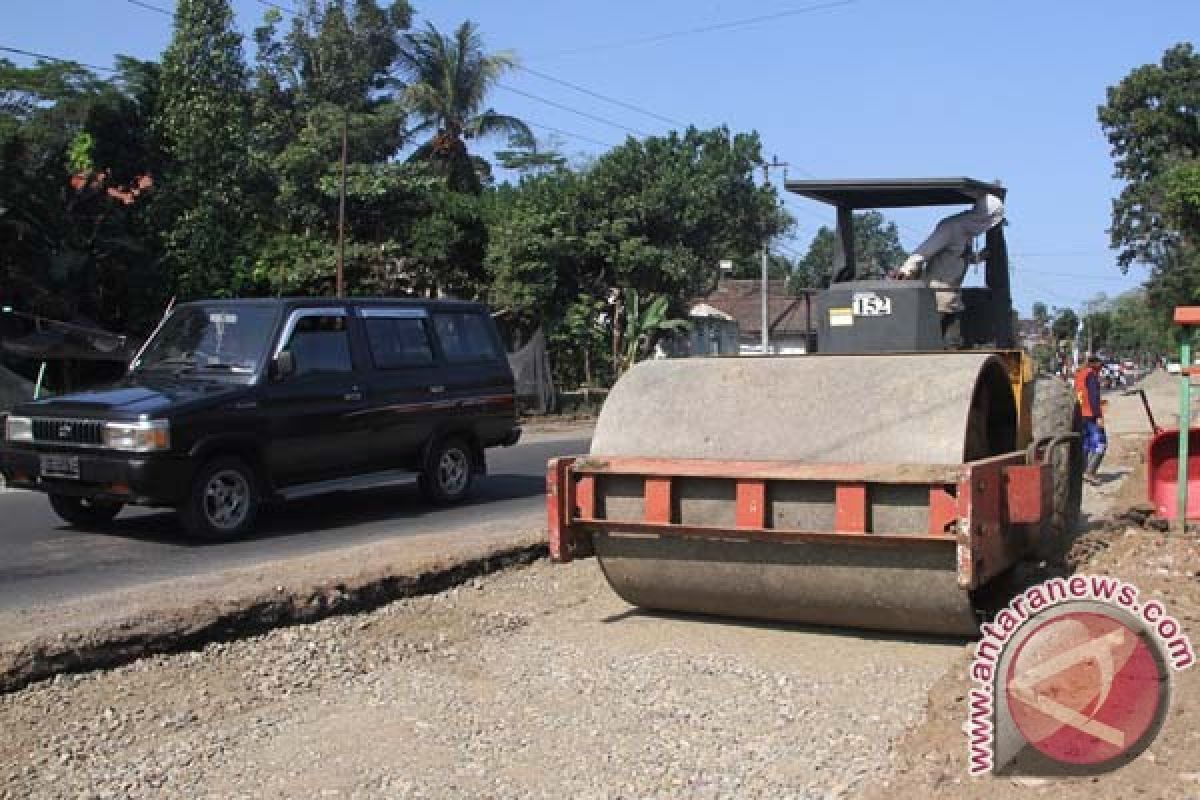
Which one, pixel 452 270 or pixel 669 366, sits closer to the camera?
pixel 669 366

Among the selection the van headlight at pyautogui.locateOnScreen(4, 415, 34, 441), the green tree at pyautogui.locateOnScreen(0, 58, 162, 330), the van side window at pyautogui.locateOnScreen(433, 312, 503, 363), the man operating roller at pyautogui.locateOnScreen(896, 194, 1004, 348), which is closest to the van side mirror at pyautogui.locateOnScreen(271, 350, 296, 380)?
the van headlight at pyautogui.locateOnScreen(4, 415, 34, 441)

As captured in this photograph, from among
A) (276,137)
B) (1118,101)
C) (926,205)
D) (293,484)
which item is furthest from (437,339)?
(1118,101)

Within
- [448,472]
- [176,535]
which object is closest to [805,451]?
[176,535]

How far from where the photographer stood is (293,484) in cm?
1055

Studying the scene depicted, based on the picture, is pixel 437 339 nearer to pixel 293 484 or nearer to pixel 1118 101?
pixel 293 484

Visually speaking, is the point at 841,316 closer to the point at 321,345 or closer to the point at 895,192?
the point at 895,192

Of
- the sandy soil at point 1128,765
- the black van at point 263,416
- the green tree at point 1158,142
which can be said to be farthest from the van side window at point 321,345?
the green tree at point 1158,142

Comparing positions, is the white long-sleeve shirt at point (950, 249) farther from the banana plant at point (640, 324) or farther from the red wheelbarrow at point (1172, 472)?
the banana plant at point (640, 324)

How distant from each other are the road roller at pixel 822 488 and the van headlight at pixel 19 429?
5.63m

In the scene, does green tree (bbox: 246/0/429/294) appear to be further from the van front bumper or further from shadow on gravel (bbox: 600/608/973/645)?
shadow on gravel (bbox: 600/608/973/645)

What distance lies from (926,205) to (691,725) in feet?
15.4

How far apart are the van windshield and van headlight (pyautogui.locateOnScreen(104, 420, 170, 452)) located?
1034 mm

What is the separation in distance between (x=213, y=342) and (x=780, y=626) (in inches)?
243

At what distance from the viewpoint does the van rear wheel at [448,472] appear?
1191cm
